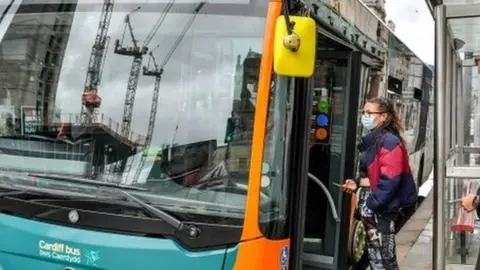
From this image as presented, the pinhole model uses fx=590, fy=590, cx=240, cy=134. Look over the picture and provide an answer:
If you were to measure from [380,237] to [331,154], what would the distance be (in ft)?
2.50

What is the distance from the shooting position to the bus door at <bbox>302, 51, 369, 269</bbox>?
431cm

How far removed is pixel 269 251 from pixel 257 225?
15cm

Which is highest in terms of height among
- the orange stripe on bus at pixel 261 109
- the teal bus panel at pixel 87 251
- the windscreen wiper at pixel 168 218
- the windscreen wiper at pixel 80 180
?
the orange stripe on bus at pixel 261 109

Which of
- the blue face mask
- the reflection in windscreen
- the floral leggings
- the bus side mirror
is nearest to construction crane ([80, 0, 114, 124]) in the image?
the reflection in windscreen

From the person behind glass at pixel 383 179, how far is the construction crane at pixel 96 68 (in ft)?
6.60

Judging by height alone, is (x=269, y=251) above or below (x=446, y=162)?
below

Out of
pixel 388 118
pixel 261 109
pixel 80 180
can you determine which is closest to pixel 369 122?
pixel 388 118

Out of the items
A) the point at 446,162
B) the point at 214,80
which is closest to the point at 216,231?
the point at 214,80

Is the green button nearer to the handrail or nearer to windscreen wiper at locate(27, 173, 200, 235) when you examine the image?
the handrail

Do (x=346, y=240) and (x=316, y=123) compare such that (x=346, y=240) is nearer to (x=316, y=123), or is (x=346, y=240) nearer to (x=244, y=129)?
(x=316, y=123)

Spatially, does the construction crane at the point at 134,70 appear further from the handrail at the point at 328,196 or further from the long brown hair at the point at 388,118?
the long brown hair at the point at 388,118

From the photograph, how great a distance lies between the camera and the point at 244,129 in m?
2.94

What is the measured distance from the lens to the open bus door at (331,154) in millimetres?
4305

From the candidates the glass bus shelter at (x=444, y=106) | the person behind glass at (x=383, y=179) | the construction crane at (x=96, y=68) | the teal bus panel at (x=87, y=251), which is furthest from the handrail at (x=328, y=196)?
the construction crane at (x=96, y=68)
